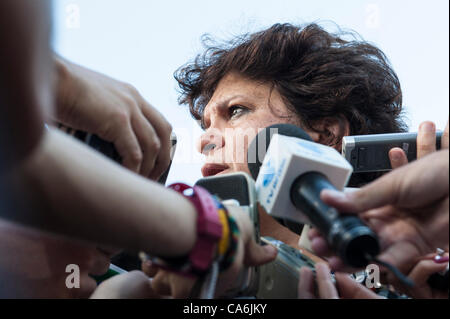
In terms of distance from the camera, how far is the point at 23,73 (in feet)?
1.21

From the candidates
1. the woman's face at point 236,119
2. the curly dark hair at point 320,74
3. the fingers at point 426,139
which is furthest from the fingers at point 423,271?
the curly dark hair at point 320,74

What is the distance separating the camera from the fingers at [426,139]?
4.55 feet

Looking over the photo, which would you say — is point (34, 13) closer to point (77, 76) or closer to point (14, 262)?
point (77, 76)

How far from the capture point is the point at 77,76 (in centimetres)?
80

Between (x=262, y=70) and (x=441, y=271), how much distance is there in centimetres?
105

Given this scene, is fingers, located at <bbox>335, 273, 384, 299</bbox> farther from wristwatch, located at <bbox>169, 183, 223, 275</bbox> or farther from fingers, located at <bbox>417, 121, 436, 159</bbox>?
fingers, located at <bbox>417, 121, 436, 159</bbox>

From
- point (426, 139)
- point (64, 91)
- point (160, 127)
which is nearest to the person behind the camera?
point (64, 91)

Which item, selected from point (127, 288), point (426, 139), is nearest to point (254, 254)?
point (127, 288)

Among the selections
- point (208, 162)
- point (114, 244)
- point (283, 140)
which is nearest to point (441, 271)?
point (283, 140)

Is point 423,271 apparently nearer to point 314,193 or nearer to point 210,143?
point 314,193

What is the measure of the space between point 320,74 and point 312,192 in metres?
1.26

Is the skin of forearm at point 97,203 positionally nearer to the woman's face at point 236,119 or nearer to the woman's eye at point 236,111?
the woman's face at point 236,119

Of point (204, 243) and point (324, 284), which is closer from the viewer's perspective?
point (204, 243)
